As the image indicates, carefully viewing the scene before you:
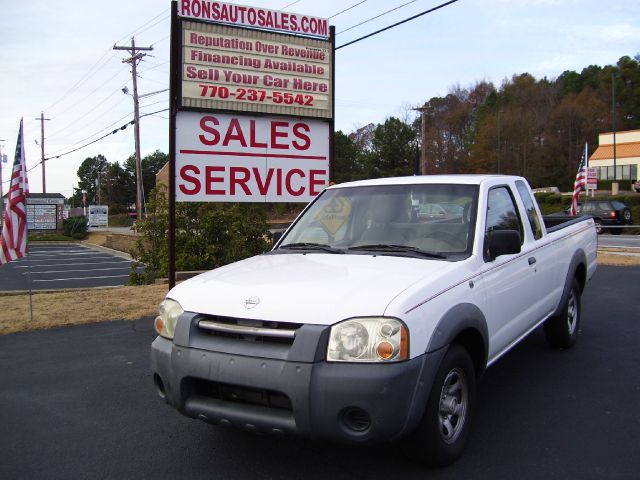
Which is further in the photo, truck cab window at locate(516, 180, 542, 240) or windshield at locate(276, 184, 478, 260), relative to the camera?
truck cab window at locate(516, 180, 542, 240)

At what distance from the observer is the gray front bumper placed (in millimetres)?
2975

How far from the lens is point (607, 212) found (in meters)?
31.2

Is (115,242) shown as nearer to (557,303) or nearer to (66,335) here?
(66,335)

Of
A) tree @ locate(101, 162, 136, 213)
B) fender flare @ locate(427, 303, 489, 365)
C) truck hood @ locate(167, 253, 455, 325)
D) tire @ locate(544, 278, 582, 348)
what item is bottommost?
tire @ locate(544, 278, 582, 348)

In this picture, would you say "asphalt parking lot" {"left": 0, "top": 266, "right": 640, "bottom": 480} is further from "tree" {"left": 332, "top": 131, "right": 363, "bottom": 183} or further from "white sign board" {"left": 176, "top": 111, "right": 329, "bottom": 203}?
"tree" {"left": 332, "top": 131, "right": 363, "bottom": 183}

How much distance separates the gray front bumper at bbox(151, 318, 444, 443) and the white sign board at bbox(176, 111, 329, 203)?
5.98m

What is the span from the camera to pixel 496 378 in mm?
5281

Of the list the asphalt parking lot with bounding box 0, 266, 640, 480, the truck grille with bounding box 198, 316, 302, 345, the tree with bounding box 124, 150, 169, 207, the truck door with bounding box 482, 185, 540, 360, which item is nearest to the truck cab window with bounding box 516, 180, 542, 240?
the truck door with bounding box 482, 185, 540, 360

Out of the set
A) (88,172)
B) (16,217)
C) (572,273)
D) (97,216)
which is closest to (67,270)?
(16,217)

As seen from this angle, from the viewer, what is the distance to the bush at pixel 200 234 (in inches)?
543

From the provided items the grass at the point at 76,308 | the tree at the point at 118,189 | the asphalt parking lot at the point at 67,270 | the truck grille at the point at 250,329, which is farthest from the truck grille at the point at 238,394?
the tree at the point at 118,189

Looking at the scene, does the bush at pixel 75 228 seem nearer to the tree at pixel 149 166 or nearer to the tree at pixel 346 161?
the tree at pixel 346 161

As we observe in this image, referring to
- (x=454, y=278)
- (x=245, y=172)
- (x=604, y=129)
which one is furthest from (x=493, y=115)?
(x=454, y=278)

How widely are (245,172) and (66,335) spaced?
3.67m
